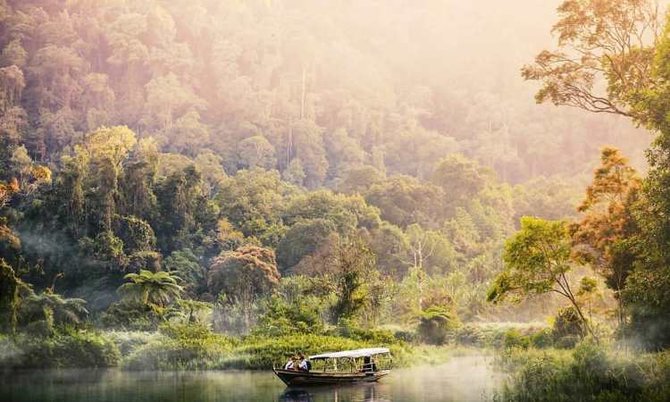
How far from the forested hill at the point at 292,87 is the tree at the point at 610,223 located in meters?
72.2

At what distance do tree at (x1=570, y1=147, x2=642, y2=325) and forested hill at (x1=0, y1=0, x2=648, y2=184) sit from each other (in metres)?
72.2

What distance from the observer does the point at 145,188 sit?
61.8 m

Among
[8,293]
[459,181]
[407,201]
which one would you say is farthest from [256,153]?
[8,293]

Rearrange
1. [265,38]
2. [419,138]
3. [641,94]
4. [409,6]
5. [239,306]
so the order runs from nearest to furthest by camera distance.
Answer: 1. [641,94]
2. [239,306]
3. [419,138]
4. [265,38]
5. [409,6]

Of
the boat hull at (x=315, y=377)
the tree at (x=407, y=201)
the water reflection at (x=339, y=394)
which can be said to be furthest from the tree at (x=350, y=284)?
the tree at (x=407, y=201)

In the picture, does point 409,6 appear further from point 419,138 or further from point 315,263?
point 315,263

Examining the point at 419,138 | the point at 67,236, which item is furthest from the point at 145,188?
the point at 419,138

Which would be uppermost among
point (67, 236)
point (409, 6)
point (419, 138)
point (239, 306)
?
point (409, 6)

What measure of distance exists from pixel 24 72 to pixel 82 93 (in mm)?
7649

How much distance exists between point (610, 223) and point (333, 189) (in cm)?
7020

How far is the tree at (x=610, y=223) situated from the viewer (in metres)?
29.1

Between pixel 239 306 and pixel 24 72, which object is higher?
pixel 24 72

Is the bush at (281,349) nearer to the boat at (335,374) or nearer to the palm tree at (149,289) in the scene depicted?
the boat at (335,374)

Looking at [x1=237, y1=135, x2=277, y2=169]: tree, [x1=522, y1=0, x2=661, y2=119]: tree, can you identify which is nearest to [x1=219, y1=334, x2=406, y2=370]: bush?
[x1=522, y1=0, x2=661, y2=119]: tree
